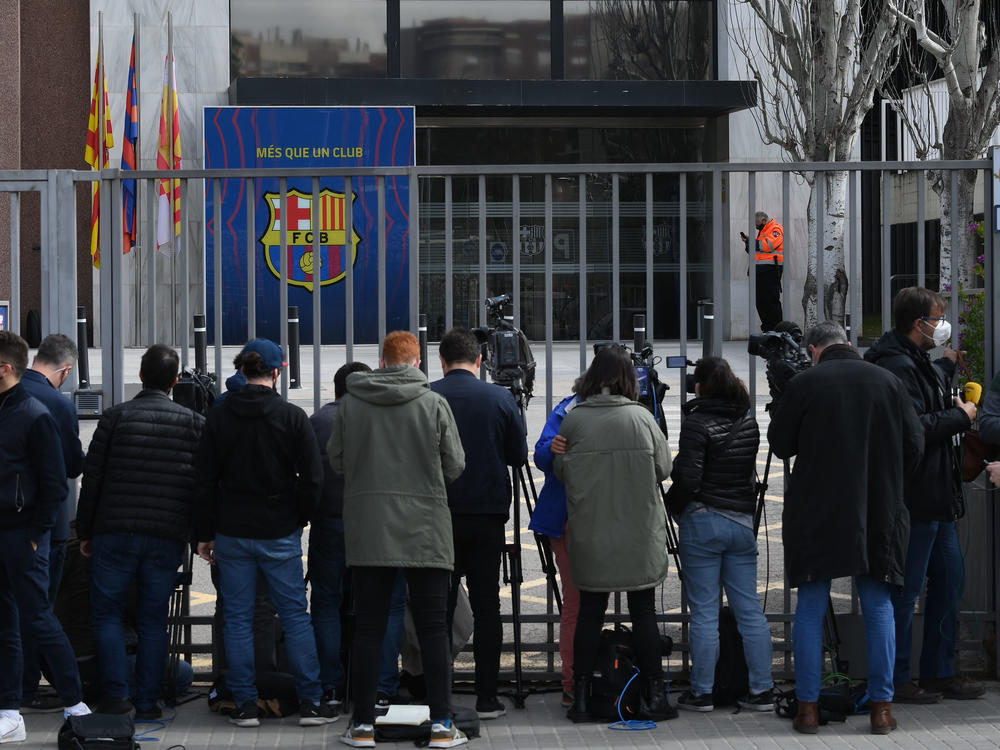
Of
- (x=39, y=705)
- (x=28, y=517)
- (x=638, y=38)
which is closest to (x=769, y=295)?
(x=638, y=38)

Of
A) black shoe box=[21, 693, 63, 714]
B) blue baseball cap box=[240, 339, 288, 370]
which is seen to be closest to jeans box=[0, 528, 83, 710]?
black shoe box=[21, 693, 63, 714]

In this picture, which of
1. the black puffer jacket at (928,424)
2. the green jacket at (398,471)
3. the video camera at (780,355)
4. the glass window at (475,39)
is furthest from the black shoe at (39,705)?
the glass window at (475,39)

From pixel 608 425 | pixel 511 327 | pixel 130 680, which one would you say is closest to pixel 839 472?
pixel 608 425

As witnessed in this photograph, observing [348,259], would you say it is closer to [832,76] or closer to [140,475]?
[140,475]

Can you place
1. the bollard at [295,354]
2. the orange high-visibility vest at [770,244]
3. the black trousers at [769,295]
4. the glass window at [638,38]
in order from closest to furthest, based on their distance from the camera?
1. the bollard at [295,354]
2. the black trousers at [769,295]
3. the orange high-visibility vest at [770,244]
4. the glass window at [638,38]

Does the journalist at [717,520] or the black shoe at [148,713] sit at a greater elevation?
the journalist at [717,520]

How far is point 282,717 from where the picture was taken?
21.2 ft

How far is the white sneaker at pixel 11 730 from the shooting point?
5957mm

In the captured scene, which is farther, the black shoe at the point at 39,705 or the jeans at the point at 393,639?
the black shoe at the point at 39,705

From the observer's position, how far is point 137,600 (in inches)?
249

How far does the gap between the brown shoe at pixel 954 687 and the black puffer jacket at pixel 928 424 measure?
800 millimetres

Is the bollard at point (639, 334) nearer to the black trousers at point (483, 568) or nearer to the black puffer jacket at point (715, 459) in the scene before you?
the black puffer jacket at point (715, 459)

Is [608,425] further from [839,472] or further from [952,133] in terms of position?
[952,133]

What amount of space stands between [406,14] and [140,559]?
74.5 feet
